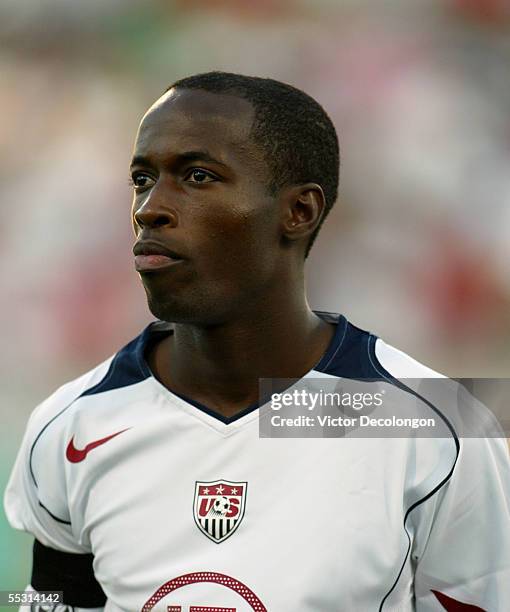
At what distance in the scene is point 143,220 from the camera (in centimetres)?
176

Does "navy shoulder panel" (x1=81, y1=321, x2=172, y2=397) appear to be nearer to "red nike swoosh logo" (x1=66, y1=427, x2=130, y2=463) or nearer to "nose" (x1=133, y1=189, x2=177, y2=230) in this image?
"red nike swoosh logo" (x1=66, y1=427, x2=130, y2=463)

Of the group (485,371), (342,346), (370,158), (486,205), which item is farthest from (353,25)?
(342,346)

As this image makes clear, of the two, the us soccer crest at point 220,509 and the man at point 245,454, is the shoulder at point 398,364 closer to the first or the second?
the man at point 245,454

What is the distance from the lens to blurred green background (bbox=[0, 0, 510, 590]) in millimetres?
5180

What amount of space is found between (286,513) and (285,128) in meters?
0.75

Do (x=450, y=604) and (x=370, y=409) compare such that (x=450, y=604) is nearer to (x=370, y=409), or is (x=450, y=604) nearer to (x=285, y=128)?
(x=370, y=409)

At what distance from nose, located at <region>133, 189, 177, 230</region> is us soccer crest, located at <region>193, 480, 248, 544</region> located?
0.51 m

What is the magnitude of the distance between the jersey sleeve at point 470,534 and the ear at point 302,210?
1.73 ft

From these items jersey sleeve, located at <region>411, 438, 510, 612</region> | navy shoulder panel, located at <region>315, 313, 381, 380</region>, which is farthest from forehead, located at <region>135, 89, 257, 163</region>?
jersey sleeve, located at <region>411, 438, 510, 612</region>

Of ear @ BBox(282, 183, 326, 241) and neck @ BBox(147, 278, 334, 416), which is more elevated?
ear @ BBox(282, 183, 326, 241)

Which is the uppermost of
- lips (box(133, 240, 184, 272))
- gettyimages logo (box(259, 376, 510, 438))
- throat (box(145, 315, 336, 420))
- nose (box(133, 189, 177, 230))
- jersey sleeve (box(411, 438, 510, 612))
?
nose (box(133, 189, 177, 230))

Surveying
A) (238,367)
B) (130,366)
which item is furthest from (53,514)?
(238,367)

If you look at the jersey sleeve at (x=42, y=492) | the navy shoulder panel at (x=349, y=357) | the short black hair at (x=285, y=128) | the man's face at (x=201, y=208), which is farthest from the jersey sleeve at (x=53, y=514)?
the short black hair at (x=285, y=128)

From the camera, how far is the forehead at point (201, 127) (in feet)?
5.79
